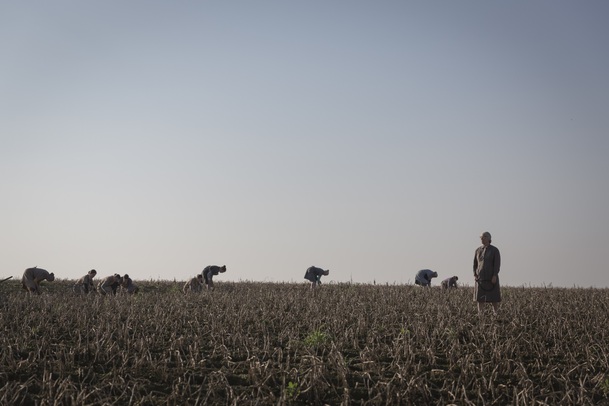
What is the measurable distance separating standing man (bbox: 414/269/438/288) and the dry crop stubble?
1127cm

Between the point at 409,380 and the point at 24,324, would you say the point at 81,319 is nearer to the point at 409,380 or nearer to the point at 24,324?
the point at 24,324

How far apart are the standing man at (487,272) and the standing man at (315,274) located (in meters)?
11.7

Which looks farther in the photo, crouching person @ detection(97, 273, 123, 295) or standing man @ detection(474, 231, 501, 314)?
crouching person @ detection(97, 273, 123, 295)

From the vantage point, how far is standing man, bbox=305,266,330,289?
25.6 metres

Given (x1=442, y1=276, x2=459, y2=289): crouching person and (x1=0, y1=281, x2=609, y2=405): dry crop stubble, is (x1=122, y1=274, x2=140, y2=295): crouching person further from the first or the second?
(x1=442, y1=276, x2=459, y2=289): crouching person

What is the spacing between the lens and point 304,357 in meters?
9.66

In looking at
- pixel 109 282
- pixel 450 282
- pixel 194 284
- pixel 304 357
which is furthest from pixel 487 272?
pixel 109 282

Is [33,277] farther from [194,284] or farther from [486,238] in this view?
[486,238]

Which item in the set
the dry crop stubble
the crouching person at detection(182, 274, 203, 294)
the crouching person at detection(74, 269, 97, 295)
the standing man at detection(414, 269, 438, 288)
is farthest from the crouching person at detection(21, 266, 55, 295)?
the standing man at detection(414, 269, 438, 288)

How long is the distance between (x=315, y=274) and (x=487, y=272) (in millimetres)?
12253

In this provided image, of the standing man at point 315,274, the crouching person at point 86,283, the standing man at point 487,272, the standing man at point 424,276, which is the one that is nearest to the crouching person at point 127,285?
the crouching person at point 86,283

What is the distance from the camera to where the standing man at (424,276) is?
26.0 meters

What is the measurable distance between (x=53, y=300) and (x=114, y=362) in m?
9.01

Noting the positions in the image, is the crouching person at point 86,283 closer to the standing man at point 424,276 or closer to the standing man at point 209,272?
the standing man at point 209,272
